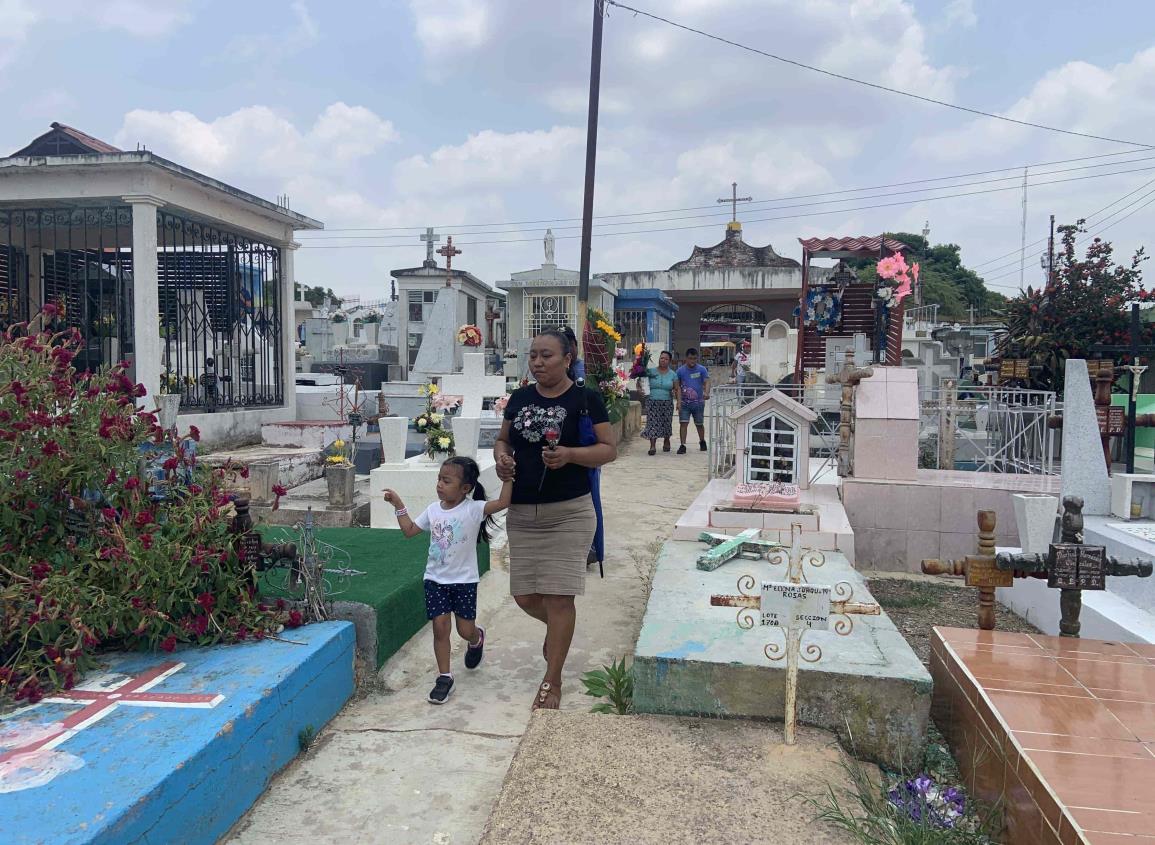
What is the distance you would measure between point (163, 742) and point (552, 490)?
65.6 inches

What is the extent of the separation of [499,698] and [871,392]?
4803 mm

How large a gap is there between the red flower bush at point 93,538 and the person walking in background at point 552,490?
44.5 inches

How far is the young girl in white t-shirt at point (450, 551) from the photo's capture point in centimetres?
376

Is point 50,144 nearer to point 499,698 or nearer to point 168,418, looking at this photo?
point 168,418

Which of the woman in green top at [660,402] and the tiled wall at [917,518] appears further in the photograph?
the woman in green top at [660,402]

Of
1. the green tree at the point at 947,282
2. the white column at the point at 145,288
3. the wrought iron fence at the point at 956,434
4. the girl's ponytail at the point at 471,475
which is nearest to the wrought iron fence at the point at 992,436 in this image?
the wrought iron fence at the point at 956,434

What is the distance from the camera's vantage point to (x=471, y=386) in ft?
26.8

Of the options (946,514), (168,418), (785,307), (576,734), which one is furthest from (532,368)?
(785,307)

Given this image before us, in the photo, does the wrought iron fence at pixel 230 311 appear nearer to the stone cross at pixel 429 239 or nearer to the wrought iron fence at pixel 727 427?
the wrought iron fence at pixel 727 427

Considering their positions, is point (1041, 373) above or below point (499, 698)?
above

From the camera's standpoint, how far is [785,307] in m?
33.6

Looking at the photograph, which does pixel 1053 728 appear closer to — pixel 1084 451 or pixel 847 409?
pixel 1084 451

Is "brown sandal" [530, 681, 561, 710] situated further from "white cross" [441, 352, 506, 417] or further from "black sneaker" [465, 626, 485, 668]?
"white cross" [441, 352, 506, 417]

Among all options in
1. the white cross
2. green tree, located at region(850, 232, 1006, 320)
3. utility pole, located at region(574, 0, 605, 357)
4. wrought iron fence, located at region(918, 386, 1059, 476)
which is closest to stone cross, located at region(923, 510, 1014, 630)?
wrought iron fence, located at region(918, 386, 1059, 476)
